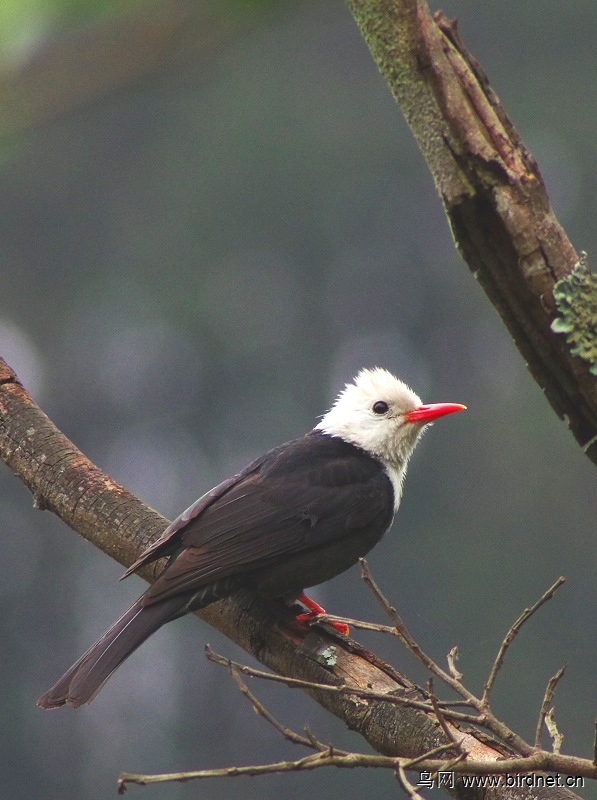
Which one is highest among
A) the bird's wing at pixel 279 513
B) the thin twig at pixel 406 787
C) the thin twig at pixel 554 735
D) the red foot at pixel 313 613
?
the bird's wing at pixel 279 513

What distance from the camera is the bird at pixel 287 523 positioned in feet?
13.4

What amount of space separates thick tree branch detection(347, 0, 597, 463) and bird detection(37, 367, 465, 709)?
3.41ft

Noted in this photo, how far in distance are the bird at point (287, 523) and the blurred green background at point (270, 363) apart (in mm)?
9374

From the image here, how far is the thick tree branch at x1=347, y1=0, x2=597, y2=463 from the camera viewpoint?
3.29 m

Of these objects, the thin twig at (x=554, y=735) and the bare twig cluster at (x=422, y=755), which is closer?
the bare twig cluster at (x=422, y=755)

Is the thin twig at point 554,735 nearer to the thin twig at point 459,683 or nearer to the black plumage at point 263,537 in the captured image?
the thin twig at point 459,683

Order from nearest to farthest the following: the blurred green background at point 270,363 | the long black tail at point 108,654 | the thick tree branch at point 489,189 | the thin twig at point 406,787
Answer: the thin twig at point 406,787 < the thick tree branch at point 489,189 < the long black tail at point 108,654 < the blurred green background at point 270,363

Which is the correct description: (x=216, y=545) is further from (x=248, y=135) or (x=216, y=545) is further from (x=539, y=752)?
(x=248, y=135)

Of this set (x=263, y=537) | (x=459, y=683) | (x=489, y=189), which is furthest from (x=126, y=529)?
(x=489, y=189)

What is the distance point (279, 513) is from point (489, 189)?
1.67 m

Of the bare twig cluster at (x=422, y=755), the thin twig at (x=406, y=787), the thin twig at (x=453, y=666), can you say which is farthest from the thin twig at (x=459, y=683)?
the thin twig at (x=406, y=787)

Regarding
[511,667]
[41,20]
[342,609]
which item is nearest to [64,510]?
[41,20]

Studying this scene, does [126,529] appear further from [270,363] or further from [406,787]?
[270,363]

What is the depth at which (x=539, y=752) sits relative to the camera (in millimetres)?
2826
